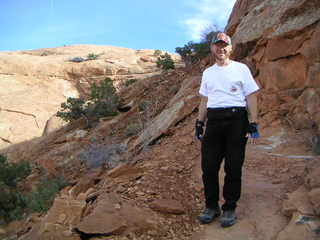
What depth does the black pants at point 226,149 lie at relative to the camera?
3254 mm

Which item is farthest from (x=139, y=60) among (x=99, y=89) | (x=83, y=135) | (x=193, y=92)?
(x=193, y=92)

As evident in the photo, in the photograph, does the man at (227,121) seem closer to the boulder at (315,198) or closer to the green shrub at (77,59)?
the boulder at (315,198)

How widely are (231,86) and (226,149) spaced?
1.76 ft

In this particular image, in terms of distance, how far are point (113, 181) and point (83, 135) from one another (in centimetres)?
657

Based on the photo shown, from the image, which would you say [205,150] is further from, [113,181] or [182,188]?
[113,181]

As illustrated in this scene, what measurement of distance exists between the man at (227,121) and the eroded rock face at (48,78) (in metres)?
18.2

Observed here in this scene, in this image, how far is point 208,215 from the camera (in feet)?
11.2

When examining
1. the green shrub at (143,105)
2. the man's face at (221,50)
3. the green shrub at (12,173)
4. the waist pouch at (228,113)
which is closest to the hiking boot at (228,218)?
the waist pouch at (228,113)

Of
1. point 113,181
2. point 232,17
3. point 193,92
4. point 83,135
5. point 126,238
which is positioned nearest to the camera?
point 126,238

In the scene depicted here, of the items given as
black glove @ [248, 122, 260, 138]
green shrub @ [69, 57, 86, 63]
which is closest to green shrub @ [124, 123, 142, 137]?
black glove @ [248, 122, 260, 138]

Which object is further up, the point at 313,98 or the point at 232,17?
the point at 232,17

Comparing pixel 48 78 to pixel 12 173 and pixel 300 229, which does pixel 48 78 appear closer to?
pixel 12 173

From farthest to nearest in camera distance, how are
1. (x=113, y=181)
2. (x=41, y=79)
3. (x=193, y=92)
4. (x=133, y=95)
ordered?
(x=41, y=79)
(x=133, y=95)
(x=193, y=92)
(x=113, y=181)

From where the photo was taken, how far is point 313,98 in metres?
5.94
